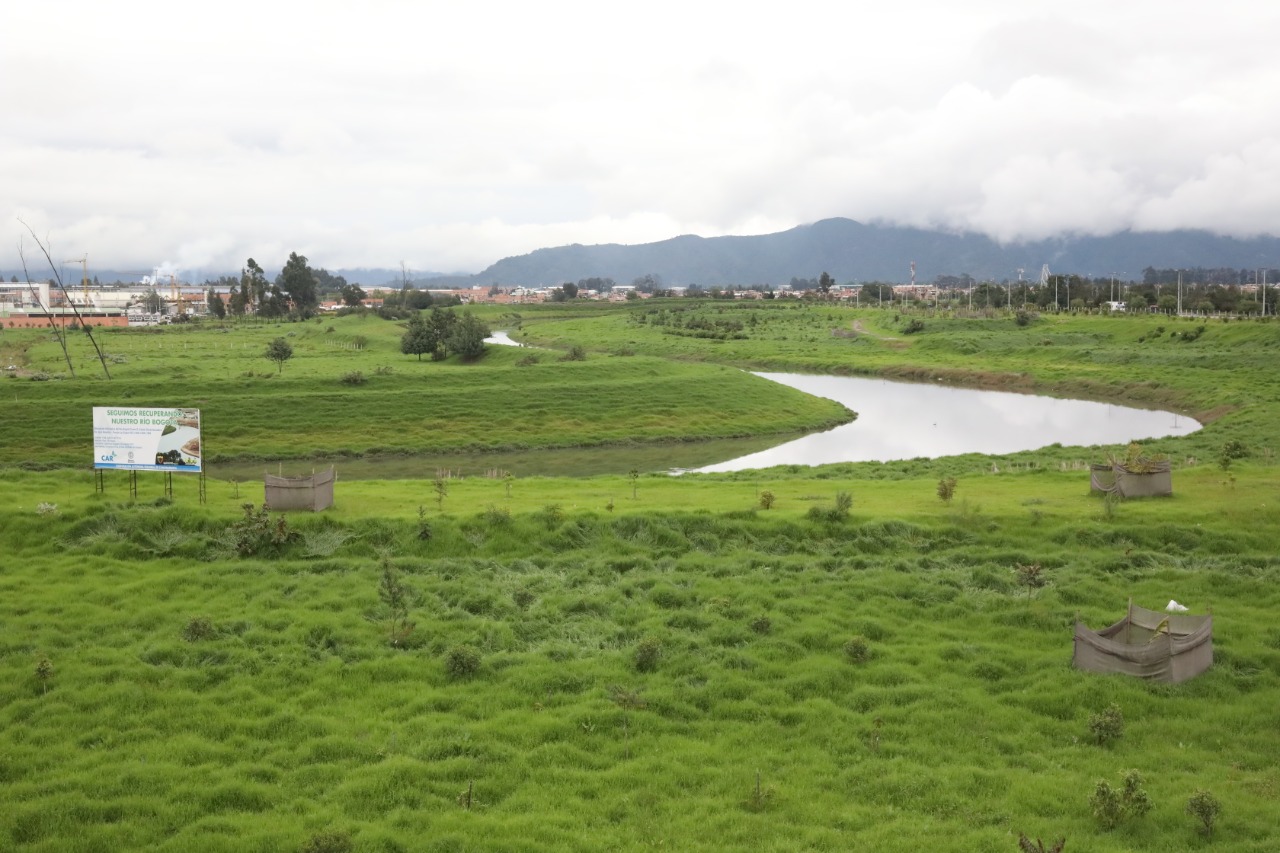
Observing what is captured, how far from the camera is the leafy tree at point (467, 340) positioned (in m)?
87.4

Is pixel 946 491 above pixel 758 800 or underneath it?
above

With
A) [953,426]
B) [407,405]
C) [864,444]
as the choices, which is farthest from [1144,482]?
[407,405]

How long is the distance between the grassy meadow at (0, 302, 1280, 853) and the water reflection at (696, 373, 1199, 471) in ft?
61.4

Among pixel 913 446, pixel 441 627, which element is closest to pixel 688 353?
pixel 913 446

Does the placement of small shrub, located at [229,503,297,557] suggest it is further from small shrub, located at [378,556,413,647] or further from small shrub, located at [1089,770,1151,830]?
small shrub, located at [1089,770,1151,830]

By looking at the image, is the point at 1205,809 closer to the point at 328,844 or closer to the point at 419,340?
the point at 328,844

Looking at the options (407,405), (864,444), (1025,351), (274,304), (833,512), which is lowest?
(864,444)

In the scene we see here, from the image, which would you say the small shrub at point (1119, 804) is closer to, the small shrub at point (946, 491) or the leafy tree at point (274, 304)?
the small shrub at point (946, 491)

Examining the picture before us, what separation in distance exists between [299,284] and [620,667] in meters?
154

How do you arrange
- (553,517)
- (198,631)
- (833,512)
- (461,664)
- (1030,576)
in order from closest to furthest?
(461,664)
(198,631)
(1030,576)
(553,517)
(833,512)

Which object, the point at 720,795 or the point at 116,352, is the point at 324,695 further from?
the point at 116,352

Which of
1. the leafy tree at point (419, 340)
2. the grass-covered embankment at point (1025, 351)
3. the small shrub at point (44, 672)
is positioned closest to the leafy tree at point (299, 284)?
the grass-covered embankment at point (1025, 351)

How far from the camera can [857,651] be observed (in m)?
17.3

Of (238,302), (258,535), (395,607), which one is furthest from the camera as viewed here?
(238,302)
